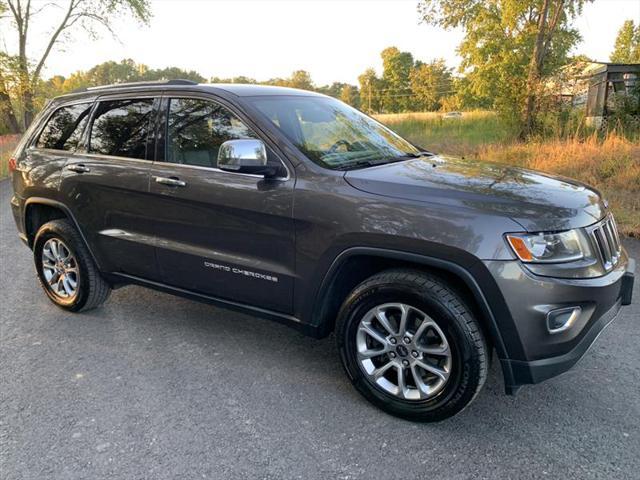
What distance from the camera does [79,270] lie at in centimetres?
418

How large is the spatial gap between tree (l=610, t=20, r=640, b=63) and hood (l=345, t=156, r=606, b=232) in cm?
8008

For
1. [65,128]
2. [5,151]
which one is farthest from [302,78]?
[65,128]

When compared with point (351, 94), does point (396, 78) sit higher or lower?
higher

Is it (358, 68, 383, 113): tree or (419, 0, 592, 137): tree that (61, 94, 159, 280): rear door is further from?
(358, 68, 383, 113): tree

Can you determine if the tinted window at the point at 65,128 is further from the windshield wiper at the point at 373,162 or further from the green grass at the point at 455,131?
the green grass at the point at 455,131

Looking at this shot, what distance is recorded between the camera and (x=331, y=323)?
3148mm

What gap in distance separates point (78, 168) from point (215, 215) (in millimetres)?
1490

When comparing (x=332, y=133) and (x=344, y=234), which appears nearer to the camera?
(x=344, y=234)

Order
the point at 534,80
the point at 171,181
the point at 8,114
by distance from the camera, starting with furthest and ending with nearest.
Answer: the point at 8,114 → the point at 534,80 → the point at 171,181

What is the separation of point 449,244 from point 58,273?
137 inches

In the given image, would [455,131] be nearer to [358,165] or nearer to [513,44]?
[513,44]

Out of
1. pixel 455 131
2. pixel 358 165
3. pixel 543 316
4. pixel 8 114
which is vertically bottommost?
pixel 543 316

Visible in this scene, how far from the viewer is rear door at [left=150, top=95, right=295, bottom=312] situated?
3.07 meters

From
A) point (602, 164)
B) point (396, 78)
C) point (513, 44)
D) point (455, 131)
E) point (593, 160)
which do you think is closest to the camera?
point (602, 164)
